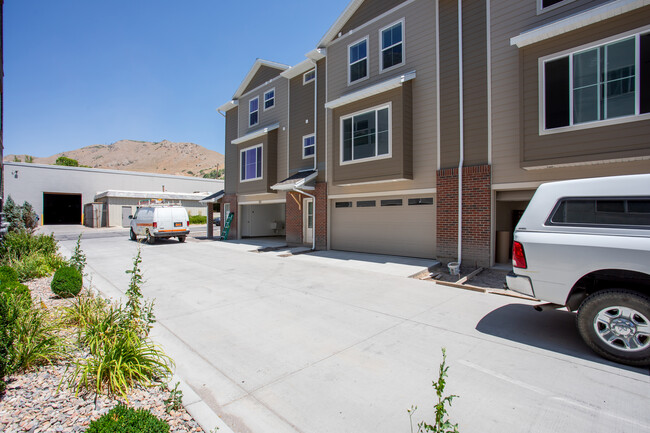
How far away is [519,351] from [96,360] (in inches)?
207

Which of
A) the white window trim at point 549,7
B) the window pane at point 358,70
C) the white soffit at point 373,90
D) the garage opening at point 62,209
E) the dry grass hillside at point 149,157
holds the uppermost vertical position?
the dry grass hillside at point 149,157

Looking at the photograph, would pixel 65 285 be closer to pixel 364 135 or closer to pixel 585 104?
pixel 364 135

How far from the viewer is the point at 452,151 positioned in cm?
1077

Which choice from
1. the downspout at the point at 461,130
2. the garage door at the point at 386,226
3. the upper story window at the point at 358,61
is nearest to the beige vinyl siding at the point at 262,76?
the upper story window at the point at 358,61

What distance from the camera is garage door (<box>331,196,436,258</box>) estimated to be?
459 inches

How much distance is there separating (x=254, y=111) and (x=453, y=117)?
13.4 metres

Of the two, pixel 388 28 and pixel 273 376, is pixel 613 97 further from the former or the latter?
pixel 273 376

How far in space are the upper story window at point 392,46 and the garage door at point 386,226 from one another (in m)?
5.33

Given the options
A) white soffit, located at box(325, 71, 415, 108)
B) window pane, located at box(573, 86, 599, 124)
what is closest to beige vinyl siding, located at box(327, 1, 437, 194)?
white soffit, located at box(325, 71, 415, 108)

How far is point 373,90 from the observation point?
1214 cm

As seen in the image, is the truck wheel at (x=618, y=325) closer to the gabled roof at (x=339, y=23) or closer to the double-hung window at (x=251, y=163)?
the gabled roof at (x=339, y=23)

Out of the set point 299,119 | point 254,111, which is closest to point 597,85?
point 299,119

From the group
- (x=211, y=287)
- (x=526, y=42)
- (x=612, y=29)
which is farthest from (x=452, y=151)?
(x=211, y=287)

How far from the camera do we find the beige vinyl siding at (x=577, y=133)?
289 inches
